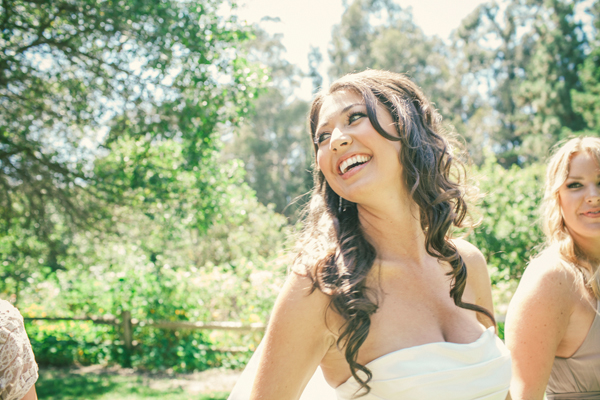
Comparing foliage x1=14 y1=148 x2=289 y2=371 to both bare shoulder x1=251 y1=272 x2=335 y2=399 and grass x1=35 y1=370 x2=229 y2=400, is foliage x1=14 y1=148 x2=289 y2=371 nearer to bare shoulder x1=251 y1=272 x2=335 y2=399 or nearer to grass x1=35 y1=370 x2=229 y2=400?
grass x1=35 y1=370 x2=229 y2=400

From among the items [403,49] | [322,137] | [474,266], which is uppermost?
[403,49]

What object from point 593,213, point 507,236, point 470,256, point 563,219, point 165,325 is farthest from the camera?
point 165,325

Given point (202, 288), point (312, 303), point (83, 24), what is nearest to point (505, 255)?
point (202, 288)

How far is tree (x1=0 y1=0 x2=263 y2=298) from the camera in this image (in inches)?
207

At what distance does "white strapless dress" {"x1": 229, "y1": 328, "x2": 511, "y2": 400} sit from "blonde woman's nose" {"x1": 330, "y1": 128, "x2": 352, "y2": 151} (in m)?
0.79

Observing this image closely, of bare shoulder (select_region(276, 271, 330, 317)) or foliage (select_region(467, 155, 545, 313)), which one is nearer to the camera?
bare shoulder (select_region(276, 271, 330, 317))

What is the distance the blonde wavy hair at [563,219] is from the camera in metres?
2.14

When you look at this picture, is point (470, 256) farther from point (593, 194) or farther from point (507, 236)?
point (507, 236)

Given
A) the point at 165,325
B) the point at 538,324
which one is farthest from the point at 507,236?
the point at 165,325

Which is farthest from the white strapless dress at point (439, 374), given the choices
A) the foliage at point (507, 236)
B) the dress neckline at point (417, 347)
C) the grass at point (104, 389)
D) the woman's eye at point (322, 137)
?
the grass at point (104, 389)

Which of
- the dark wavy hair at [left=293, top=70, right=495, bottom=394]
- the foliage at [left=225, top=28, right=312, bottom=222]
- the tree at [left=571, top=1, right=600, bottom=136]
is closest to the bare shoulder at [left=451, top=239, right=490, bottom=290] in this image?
the dark wavy hair at [left=293, top=70, right=495, bottom=394]

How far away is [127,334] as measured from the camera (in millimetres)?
7230

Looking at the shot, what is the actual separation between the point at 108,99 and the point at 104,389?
412 cm

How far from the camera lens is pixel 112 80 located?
6.07 m
